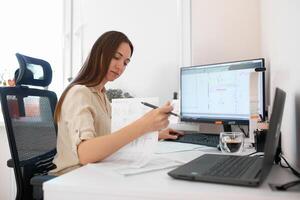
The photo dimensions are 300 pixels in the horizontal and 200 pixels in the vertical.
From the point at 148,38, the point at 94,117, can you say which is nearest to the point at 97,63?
the point at 94,117

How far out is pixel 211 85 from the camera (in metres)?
1.70

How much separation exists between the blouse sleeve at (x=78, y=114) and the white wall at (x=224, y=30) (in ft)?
3.51

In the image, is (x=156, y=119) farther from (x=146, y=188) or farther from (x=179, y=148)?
(x=179, y=148)

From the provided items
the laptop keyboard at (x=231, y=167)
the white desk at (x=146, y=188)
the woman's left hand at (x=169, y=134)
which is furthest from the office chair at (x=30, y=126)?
the laptop keyboard at (x=231, y=167)

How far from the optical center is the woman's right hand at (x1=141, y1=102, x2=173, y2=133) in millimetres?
997

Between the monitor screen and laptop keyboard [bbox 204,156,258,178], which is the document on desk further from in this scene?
the monitor screen

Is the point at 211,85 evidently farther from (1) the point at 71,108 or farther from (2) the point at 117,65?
(1) the point at 71,108

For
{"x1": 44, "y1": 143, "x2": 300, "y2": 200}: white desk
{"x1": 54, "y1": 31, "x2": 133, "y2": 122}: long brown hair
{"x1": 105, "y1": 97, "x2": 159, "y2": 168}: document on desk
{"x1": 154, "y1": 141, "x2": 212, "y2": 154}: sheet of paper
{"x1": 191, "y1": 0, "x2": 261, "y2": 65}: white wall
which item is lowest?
{"x1": 154, "y1": 141, "x2": 212, "y2": 154}: sheet of paper

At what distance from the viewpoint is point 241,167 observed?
Answer: 0.86 metres

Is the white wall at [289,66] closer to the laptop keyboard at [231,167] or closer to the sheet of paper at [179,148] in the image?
the laptop keyboard at [231,167]

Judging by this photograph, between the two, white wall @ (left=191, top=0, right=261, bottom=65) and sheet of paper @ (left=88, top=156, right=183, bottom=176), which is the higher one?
white wall @ (left=191, top=0, right=261, bottom=65)

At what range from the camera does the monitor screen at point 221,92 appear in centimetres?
151

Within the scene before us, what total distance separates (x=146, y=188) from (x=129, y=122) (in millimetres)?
348

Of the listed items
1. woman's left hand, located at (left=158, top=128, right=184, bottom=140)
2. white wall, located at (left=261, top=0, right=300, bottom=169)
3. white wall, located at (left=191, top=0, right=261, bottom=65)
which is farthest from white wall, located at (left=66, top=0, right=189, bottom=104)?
white wall, located at (left=261, top=0, right=300, bottom=169)
